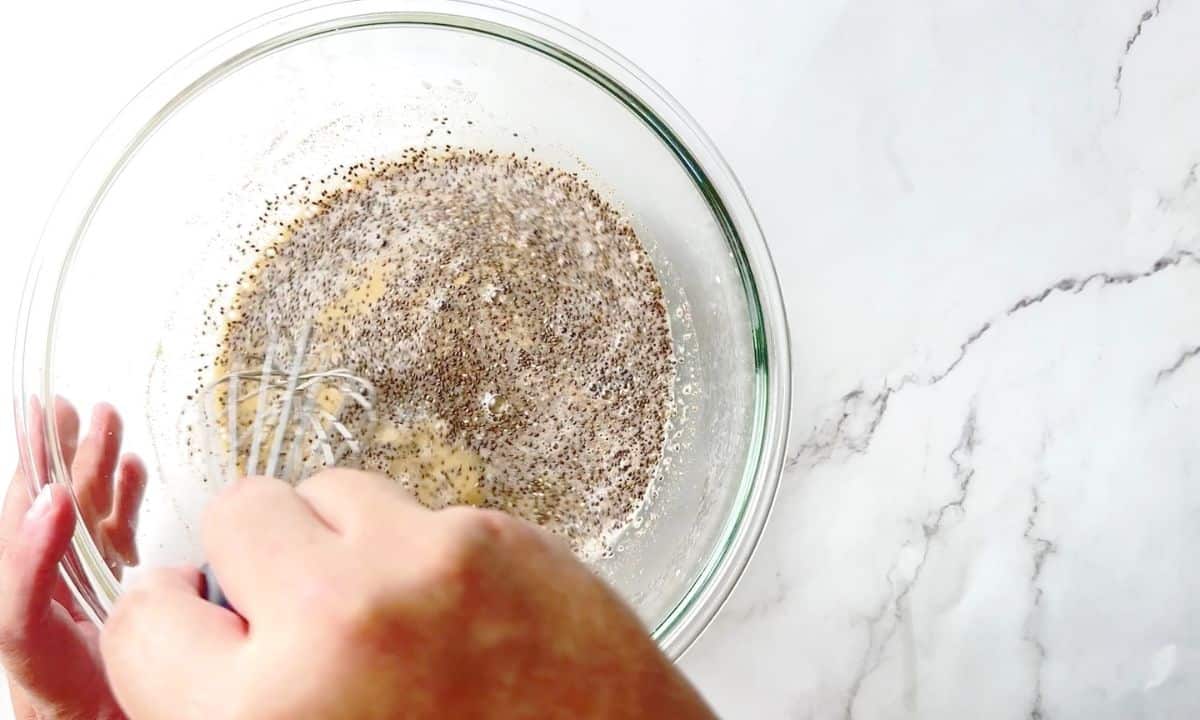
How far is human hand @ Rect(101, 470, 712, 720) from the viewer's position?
1.56ft

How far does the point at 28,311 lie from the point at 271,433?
0.94 feet

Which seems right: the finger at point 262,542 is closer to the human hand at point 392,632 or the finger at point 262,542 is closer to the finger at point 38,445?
the human hand at point 392,632

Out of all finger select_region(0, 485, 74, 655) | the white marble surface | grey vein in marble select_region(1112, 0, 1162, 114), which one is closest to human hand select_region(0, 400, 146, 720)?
finger select_region(0, 485, 74, 655)

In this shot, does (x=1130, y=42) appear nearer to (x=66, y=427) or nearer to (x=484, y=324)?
(x=484, y=324)

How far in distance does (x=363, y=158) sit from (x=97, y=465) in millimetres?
463

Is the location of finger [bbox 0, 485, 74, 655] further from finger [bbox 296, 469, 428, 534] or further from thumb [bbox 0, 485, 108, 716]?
finger [bbox 296, 469, 428, 534]

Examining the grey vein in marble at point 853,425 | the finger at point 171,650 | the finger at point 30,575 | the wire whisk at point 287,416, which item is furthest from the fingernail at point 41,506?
the grey vein in marble at point 853,425

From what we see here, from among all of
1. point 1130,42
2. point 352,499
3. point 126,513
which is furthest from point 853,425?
point 126,513

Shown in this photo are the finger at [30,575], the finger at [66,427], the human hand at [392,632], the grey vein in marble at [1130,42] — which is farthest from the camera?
the grey vein in marble at [1130,42]

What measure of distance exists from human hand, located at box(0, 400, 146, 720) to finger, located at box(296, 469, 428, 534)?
51 centimetres

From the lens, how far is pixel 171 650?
1.74 feet

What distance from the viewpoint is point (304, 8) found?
1008 mm

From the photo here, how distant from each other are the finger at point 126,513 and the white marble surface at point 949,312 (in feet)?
0.93

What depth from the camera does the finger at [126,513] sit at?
1.04 meters
